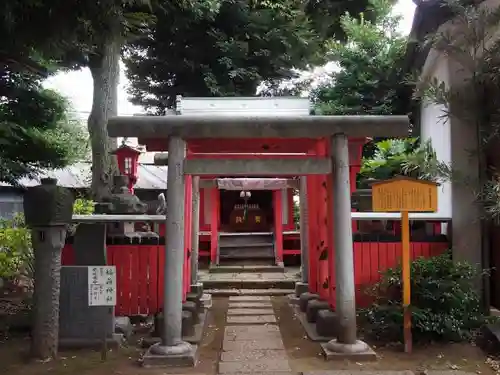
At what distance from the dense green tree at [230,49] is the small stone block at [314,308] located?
824 cm

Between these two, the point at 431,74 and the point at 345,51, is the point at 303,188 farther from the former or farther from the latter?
the point at 345,51

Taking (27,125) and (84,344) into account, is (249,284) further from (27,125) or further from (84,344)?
(27,125)

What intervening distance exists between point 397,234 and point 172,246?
463cm

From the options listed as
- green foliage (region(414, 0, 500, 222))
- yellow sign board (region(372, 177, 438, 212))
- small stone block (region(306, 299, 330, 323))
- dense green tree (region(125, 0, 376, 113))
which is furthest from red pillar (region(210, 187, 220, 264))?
yellow sign board (region(372, 177, 438, 212))

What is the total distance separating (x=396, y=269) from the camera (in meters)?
8.16

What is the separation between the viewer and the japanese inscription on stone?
263 inches

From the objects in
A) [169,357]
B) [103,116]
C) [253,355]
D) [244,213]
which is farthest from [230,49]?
[169,357]

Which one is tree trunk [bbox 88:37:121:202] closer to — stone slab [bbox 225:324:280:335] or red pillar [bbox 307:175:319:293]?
red pillar [bbox 307:175:319:293]

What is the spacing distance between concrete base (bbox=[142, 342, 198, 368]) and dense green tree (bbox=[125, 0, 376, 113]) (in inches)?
392

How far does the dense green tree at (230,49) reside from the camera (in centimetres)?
1552

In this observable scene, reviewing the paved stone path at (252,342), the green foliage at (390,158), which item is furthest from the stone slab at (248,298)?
the green foliage at (390,158)

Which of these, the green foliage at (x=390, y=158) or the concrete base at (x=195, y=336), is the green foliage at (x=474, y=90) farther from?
the concrete base at (x=195, y=336)

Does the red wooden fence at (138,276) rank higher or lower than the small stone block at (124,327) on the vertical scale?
higher

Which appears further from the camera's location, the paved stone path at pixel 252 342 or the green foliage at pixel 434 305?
the green foliage at pixel 434 305
